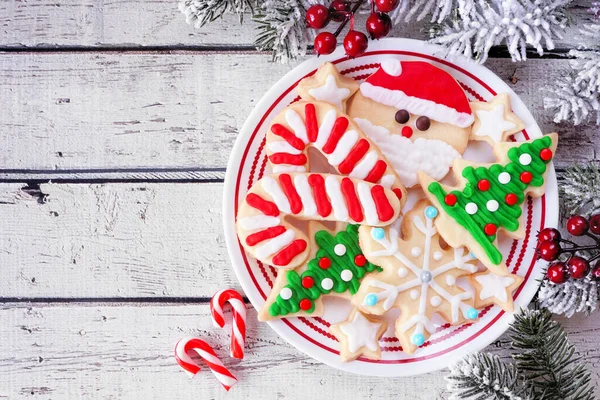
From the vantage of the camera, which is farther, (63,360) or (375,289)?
(63,360)

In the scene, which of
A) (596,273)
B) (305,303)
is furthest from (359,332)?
(596,273)

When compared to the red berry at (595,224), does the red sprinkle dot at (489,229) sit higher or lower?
higher

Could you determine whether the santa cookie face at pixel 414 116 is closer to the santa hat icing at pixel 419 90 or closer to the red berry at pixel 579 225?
the santa hat icing at pixel 419 90

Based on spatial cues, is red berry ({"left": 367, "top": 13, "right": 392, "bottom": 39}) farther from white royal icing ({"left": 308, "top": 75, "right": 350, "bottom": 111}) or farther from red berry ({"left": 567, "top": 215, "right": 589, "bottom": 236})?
red berry ({"left": 567, "top": 215, "right": 589, "bottom": 236})

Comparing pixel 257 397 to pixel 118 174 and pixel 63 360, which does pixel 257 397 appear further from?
pixel 118 174

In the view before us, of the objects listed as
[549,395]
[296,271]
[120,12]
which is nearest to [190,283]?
[296,271]

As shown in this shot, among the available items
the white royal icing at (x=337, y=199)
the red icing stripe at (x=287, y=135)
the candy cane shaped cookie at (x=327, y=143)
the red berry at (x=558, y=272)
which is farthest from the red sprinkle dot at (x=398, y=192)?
the red berry at (x=558, y=272)

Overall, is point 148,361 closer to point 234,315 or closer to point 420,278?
point 234,315
